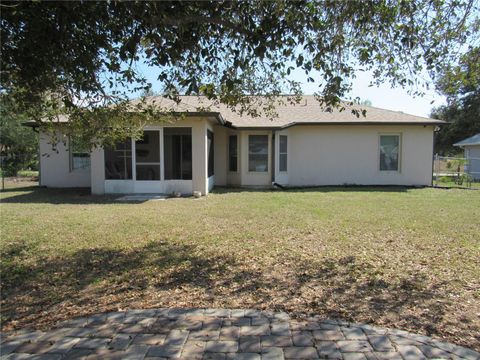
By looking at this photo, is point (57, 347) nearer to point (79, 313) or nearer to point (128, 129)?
point (79, 313)

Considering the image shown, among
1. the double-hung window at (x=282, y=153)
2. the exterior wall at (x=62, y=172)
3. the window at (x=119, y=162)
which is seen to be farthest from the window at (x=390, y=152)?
the exterior wall at (x=62, y=172)

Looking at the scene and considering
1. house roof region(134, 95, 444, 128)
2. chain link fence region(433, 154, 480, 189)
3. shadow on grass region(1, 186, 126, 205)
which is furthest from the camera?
chain link fence region(433, 154, 480, 189)

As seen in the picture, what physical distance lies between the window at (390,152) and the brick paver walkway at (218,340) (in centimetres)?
1475

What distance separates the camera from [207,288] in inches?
175

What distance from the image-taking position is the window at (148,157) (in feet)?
44.5

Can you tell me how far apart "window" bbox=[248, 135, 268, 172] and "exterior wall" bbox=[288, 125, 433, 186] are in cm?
124

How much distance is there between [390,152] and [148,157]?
10.5m

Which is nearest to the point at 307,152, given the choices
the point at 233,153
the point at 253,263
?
the point at 233,153

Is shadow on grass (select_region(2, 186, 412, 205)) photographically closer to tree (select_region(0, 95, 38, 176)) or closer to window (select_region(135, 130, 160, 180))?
window (select_region(135, 130, 160, 180))

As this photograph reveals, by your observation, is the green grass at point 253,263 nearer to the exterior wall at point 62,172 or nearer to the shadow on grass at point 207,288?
the shadow on grass at point 207,288

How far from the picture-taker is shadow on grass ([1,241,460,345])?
3.81 m

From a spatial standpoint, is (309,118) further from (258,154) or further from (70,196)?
(70,196)

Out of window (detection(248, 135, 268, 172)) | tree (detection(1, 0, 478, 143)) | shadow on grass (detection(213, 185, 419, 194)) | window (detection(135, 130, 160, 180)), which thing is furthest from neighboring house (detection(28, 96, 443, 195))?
tree (detection(1, 0, 478, 143))

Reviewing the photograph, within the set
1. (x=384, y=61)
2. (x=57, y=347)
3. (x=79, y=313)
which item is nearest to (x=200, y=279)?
(x=79, y=313)
